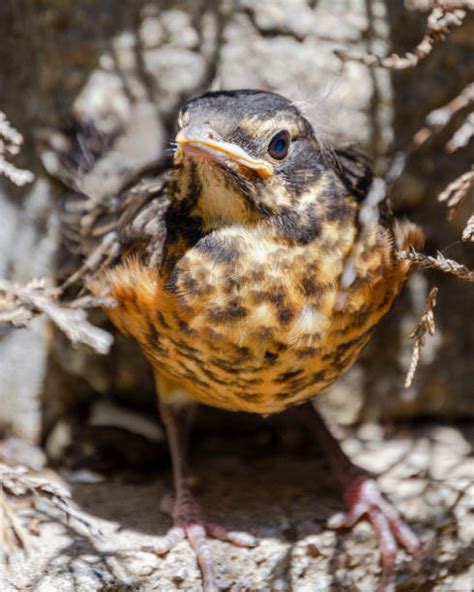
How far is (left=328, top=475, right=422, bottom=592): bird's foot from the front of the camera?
10.9 feet

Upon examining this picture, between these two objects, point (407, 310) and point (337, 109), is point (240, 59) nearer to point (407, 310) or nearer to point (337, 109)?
point (337, 109)

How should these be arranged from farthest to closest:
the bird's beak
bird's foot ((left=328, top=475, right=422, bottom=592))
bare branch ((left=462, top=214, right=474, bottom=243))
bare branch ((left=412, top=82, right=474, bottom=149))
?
bird's foot ((left=328, top=475, right=422, bottom=592)) → bare branch ((left=412, top=82, right=474, bottom=149)) → bare branch ((left=462, top=214, right=474, bottom=243)) → the bird's beak

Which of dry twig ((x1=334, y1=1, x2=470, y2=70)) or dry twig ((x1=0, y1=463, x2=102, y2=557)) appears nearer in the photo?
dry twig ((x1=334, y1=1, x2=470, y2=70))

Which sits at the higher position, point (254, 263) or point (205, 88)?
point (205, 88)

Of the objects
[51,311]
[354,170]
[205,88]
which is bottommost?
[51,311]

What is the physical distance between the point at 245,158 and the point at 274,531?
1.36 m

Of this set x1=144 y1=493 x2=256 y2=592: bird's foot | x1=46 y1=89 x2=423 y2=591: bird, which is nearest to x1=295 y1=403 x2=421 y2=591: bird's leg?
x1=144 y1=493 x2=256 y2=592: bird's foot

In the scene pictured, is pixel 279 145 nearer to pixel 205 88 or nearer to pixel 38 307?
pixel 38 307

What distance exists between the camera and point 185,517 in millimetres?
3322

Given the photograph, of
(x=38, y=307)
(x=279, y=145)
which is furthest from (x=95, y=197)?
(x=279, y=145)

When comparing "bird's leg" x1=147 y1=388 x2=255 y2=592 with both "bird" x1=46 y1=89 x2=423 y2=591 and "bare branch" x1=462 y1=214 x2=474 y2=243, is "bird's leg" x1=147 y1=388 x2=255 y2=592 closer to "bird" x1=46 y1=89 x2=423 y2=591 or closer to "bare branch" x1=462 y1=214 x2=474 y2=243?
"bird" x1=46 y1=89 x2=423 y2=591

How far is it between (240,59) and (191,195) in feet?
3.56

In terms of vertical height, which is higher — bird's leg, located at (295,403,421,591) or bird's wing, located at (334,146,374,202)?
bird's wing, located at (334,146,374,202)

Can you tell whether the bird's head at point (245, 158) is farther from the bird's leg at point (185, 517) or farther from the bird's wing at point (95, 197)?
the bird's leg at point (185, 517)
